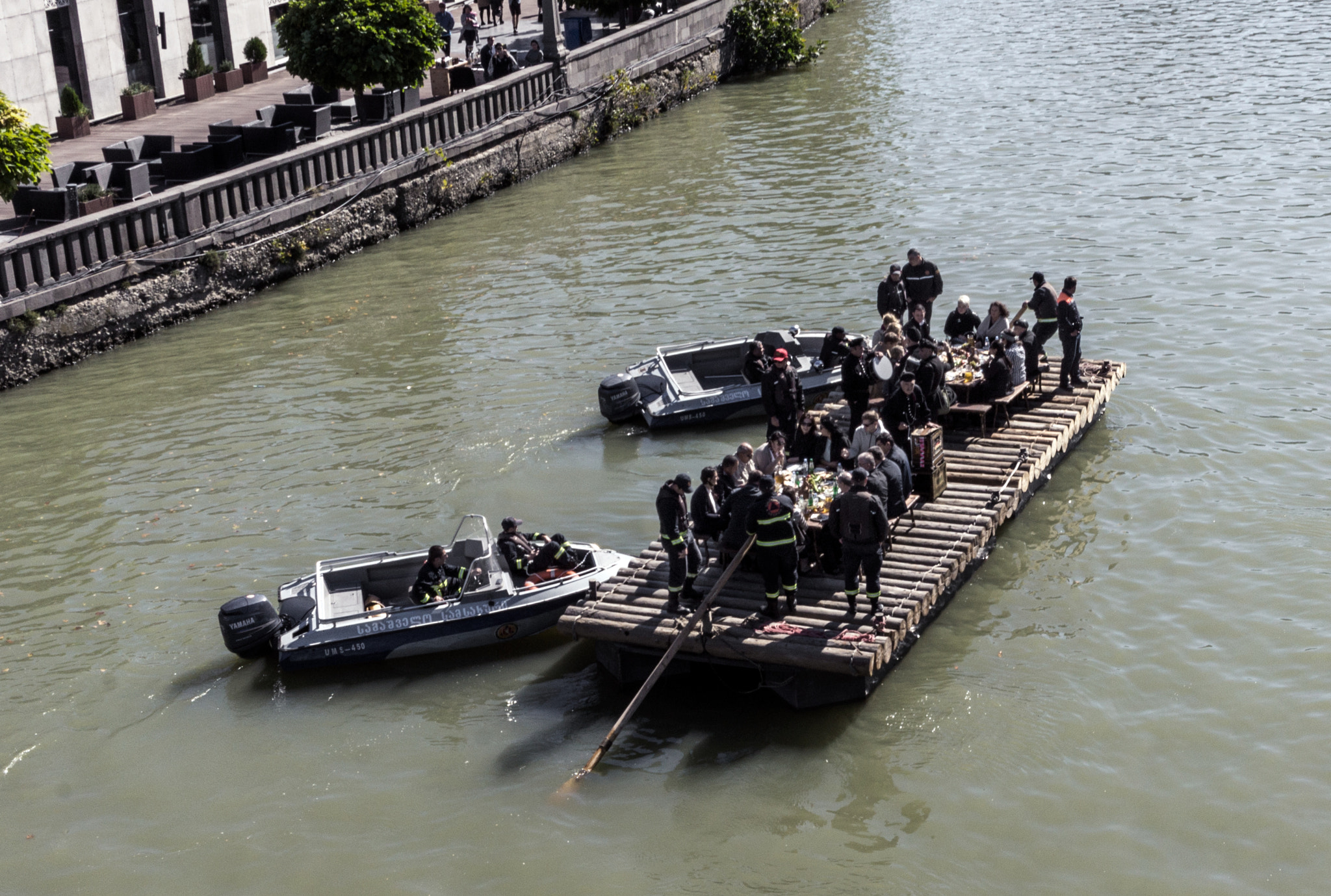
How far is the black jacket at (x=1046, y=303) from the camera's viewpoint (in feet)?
65.7

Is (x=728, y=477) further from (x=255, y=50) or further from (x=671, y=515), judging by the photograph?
(x=255, y=50)

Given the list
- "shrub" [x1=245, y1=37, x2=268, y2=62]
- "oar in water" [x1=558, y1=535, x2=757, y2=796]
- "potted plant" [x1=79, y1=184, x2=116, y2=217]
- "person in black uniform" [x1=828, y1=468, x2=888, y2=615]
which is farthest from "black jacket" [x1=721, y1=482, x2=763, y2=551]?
"shrub" [x1=245, y1=37, x2=268, y2=62]

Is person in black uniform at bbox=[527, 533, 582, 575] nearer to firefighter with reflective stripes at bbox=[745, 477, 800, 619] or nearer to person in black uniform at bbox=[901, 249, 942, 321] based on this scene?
firefighter with reflective stripes at bbox=[745, 477, 800, 619]

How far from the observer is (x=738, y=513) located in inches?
592

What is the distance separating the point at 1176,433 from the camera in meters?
20.2

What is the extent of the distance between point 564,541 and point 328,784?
14.1 ft

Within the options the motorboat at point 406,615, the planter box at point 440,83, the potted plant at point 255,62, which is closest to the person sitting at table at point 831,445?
the motorboat at point 406,615

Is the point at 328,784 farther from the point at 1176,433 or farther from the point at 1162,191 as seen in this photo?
the point at 1162,191

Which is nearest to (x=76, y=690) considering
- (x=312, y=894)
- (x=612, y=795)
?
(x=312, y=894)

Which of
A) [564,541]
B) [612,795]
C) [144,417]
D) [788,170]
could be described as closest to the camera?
[612,795]

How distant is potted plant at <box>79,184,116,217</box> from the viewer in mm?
26891

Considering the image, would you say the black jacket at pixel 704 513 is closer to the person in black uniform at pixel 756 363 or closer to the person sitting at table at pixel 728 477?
the person sitting at table at pixel 728 477

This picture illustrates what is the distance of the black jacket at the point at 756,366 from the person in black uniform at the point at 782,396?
69cm

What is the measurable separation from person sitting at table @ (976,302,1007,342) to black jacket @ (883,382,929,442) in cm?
330
